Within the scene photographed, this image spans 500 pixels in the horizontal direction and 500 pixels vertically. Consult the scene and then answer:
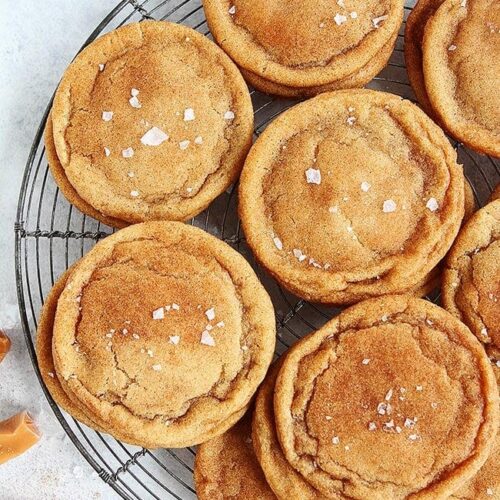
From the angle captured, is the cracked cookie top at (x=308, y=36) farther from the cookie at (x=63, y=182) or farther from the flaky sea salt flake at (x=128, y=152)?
the cookie at (x=63, y=182)

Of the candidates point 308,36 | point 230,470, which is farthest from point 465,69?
point 230,470

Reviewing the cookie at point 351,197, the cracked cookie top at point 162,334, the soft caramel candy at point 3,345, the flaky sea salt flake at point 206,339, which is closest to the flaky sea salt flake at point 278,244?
the cookie at point 351,197

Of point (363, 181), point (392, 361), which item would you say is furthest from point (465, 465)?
point (363, 181)

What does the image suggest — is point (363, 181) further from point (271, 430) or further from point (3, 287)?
point (3, 287)

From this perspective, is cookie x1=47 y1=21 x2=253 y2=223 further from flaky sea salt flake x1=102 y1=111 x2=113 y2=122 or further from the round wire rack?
the round wire rack

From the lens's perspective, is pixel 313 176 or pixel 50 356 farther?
pixel 50 356

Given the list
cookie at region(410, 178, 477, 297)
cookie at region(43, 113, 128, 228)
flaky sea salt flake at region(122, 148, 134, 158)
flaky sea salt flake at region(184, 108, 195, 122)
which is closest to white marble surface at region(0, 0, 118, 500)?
cookie at region(43, 113, 128, 228)

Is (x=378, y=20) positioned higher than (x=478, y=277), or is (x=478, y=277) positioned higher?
→ (x=378, y=20)

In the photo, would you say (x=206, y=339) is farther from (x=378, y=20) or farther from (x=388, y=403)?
(x=378, y=20)
